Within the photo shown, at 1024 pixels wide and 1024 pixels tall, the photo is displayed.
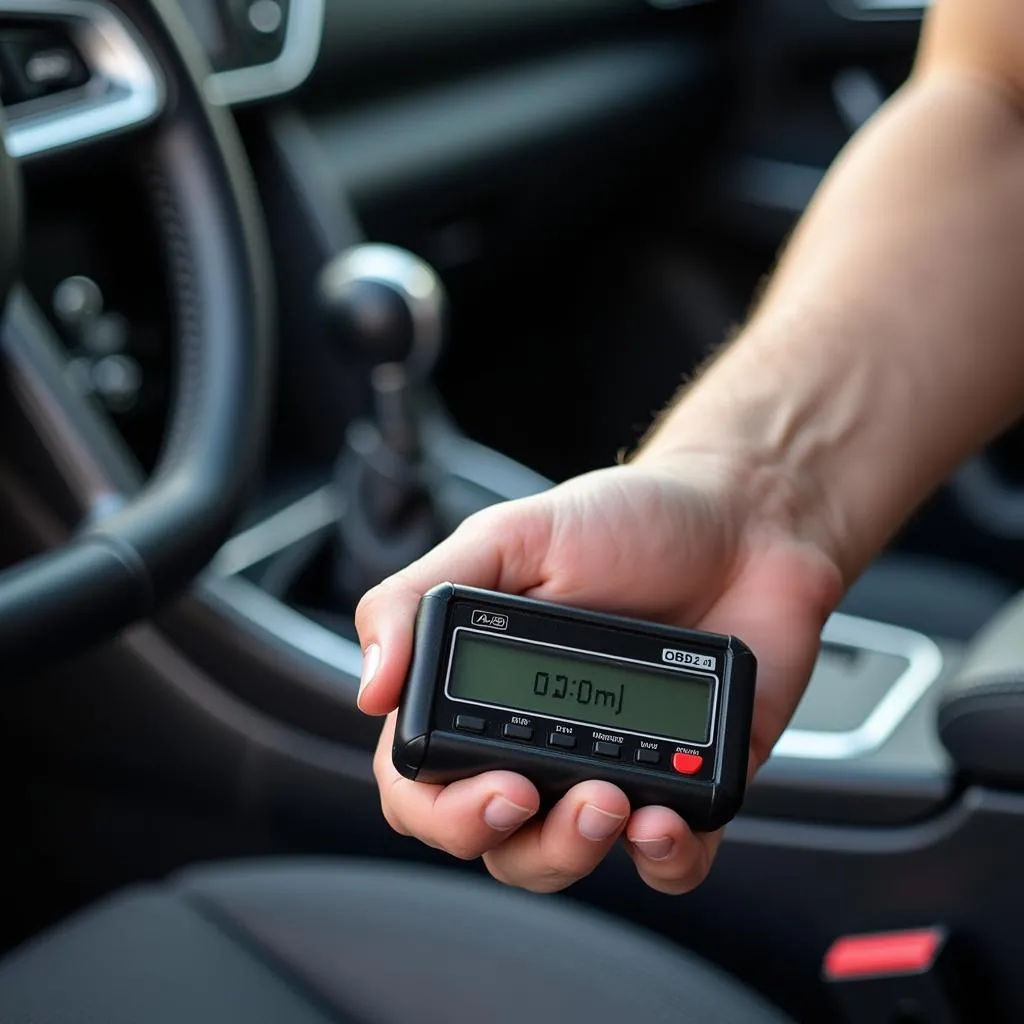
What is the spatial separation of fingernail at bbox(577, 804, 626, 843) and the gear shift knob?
24.6 inches

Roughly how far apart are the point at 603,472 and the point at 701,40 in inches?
60.7

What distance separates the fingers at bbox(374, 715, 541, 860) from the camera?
0.72 metres

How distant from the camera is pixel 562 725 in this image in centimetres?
78

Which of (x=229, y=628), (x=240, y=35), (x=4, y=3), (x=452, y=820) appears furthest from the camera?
(x=240, y=35)

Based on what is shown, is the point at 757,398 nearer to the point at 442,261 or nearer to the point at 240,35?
the point at 240,35

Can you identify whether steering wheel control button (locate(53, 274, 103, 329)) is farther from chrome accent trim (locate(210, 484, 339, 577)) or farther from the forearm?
the forearm

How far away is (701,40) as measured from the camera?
2240mm

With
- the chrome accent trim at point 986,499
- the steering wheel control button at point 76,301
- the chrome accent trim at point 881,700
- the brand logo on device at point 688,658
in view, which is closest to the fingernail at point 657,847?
the brand logo on device at point 688,658

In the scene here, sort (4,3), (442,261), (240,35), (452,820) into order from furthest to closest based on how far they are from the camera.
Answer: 1. (442,261)
2. (240,35)
3. (4,3)
4. (452,820)

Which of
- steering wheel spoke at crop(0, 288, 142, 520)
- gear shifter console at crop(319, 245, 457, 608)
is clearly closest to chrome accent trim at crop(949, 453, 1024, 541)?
gear shifter console at crop(319, 245, 457, 608)

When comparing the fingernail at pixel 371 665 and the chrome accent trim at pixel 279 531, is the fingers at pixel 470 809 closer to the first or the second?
the fingernail at pixel 371 665

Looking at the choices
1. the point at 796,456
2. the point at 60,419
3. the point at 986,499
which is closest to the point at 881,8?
the point at 986,499

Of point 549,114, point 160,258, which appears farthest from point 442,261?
point 160,258

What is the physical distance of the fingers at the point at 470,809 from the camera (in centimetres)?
72
